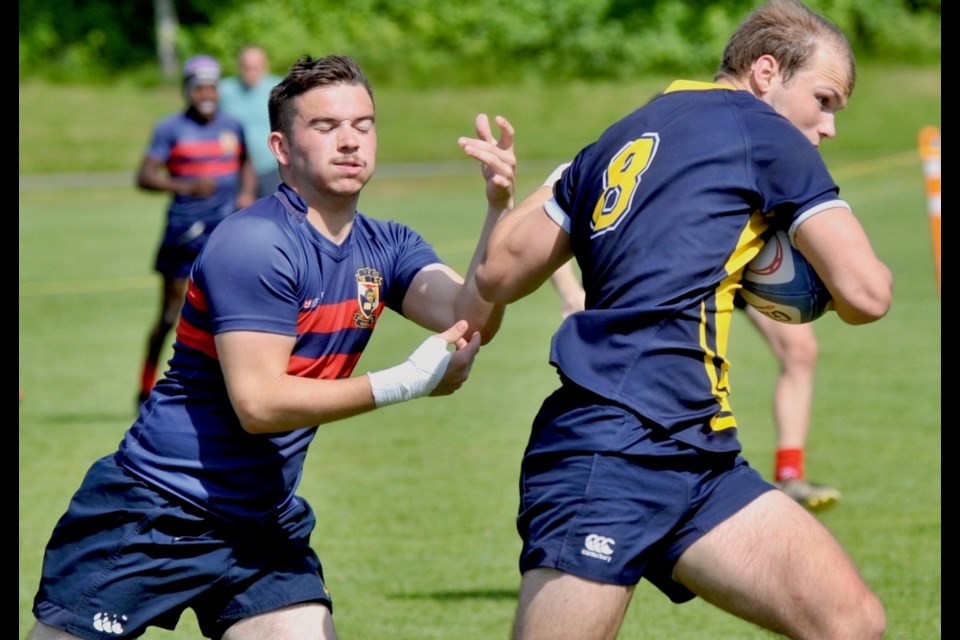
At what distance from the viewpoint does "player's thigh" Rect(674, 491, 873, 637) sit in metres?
3.61

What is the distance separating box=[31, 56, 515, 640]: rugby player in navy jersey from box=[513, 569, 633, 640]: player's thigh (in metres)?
0.69

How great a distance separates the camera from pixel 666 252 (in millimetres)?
3689

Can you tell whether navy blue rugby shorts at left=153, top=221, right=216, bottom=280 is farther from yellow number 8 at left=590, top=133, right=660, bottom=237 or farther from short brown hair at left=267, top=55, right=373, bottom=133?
yellow number 8 at left=590, top=133, right=660, bottom=237

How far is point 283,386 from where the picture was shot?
12.8 feet

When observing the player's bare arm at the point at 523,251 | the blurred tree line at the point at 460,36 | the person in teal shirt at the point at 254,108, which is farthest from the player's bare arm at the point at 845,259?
the blurred tree line at the point at 460,36

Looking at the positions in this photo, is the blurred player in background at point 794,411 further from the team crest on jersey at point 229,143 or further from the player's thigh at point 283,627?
the team crest on jersey at point 229,143

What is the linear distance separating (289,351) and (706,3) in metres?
43.0

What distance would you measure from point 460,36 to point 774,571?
42.0 metres

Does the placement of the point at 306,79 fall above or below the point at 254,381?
above

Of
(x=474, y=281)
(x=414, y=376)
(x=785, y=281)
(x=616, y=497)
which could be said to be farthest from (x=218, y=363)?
(x=785, y=281)

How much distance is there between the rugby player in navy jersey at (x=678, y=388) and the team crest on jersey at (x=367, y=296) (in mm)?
654

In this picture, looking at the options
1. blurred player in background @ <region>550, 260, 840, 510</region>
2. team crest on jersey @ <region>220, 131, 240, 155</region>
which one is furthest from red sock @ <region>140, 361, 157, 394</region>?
blurred player in background @ <region>550, 260, 840, 510</region>

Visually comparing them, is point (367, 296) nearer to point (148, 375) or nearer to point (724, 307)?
point (724, 307)

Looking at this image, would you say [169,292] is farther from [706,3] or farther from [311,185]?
[706,3]
